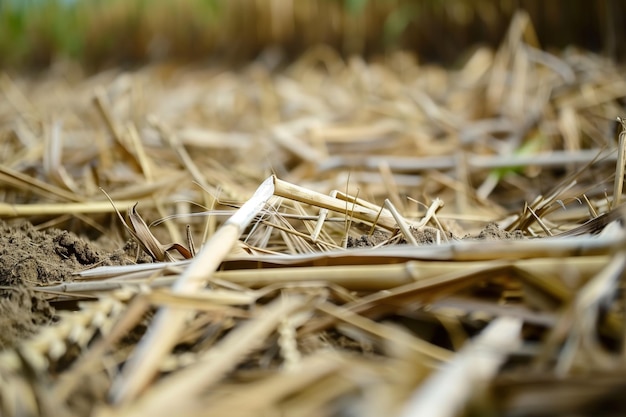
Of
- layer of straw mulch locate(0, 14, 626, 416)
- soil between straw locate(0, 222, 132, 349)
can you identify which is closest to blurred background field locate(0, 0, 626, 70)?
layer of straw mulch locate(0, 14, 626, 416)

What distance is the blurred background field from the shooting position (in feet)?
8.75

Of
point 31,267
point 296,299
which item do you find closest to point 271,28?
point 31,267

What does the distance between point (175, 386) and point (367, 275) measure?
21cm

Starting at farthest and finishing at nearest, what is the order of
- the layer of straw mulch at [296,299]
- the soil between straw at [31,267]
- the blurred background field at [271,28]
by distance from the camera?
1. the blurred background field at [271,28]
2. the soil between straw at [31,267]
3. the layer of straw mulch at [296,299]

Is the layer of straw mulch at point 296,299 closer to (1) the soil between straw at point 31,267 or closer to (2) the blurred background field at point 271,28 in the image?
(1) the soil between straw at point 31,267

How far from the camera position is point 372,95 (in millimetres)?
2062

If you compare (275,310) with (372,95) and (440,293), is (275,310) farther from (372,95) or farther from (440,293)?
(372,95)

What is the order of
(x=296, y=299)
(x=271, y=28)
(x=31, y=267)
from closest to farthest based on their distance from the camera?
(x=296, y=299)
(x=31, y=267)
(x=271, y=28)

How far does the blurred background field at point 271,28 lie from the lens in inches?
105

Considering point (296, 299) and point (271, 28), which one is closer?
point (296, 299)

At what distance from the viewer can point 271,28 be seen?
3.16 meters

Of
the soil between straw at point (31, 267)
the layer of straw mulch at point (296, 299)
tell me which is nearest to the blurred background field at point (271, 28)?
the layer of straw mulch at point (296, 299)

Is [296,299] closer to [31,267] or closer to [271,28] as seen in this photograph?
[31,267]

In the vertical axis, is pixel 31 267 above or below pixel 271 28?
below
